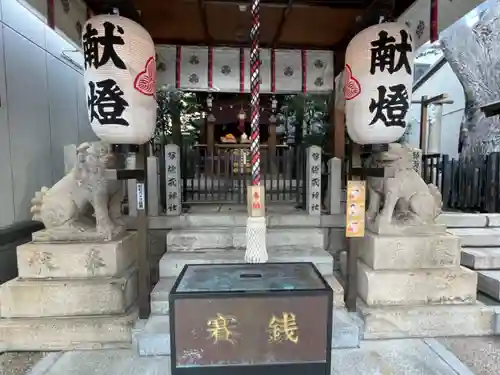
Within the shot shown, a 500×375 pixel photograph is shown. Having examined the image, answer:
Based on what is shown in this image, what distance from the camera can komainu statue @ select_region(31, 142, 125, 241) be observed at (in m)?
3.65

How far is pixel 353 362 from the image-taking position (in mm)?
3004

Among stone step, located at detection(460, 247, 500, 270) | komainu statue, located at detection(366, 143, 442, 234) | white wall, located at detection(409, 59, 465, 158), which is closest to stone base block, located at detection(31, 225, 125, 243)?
komainu statue, located at detection(366, 143, 442, 234)

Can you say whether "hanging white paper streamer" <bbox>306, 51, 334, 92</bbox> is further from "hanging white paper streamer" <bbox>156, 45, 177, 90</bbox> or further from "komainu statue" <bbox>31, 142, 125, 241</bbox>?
"komainu statue" <bbox>31, 142, 125, 241</bbox>

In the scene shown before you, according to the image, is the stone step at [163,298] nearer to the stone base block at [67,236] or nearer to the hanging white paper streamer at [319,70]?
the stone base block at [67,236]

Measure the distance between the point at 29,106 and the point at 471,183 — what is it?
901cm

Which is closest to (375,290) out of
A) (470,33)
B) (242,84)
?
(242,84)

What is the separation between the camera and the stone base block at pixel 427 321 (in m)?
3.41

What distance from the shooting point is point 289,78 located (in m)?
5.20

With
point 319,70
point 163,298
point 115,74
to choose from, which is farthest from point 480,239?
point 115,74

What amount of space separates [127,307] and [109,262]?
1.86 feet

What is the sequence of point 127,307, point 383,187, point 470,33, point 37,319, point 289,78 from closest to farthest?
1. point 37,319
2. point 127,307
3. point 383,187
4. point 289,78
5. point 470,33

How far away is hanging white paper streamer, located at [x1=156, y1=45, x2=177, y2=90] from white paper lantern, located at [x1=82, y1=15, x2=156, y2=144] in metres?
1.99

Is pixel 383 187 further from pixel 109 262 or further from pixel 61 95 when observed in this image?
pixel 61 95

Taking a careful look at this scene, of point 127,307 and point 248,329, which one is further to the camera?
point 127,307
